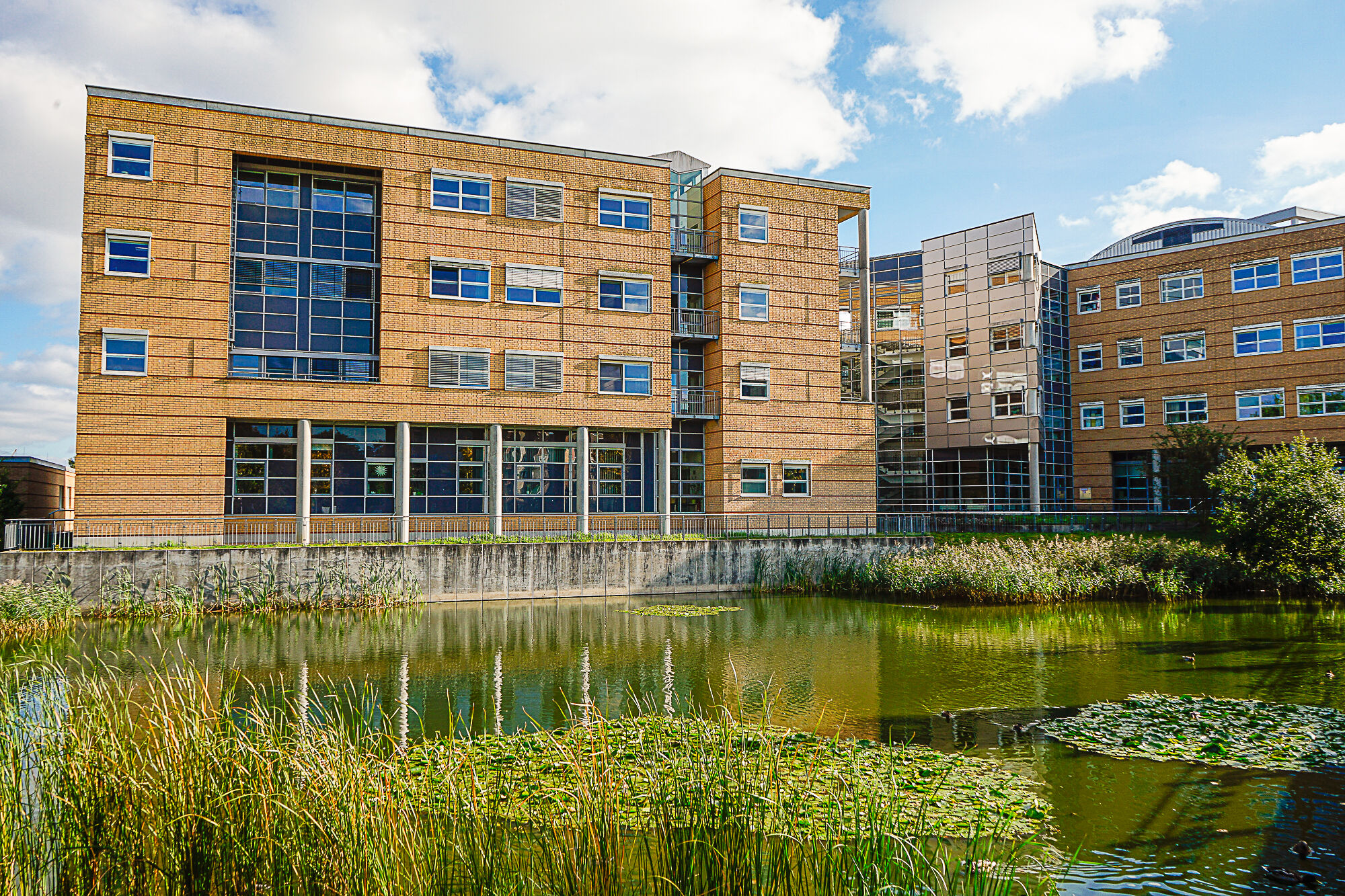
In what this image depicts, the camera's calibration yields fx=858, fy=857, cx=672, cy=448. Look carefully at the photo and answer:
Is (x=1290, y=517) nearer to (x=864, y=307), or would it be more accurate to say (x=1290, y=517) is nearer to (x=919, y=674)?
(x=919, y=674)

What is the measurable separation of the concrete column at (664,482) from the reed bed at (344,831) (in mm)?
25012

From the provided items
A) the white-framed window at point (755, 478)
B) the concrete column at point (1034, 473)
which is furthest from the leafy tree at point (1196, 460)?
the white-framed window at point (755, 478)

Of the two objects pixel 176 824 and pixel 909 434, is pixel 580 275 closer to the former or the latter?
pixel 909 434

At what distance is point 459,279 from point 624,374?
6.52 meters

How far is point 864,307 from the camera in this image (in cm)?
3531

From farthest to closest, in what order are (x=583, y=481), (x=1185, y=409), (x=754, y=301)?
(x=1185, y=409) < (x=754, y=301) < (x=583, y=481)

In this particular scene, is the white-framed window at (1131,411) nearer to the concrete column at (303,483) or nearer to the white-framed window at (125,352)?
the concrete column at (303,483)

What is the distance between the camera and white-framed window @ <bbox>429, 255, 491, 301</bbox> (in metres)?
28.7

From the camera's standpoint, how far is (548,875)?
466 centimetres

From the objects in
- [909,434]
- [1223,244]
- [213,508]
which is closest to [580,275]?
[213,508]

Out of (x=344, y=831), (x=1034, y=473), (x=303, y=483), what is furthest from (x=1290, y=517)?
(x=303, y=483)

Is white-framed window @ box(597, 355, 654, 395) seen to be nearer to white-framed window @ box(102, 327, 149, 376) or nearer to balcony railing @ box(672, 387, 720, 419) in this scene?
balcony railing @ box(672, 387, 720, 419)

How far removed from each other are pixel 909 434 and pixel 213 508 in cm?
3269

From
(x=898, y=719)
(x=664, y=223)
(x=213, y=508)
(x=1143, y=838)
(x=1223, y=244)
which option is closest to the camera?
(x=1143, y=838)
